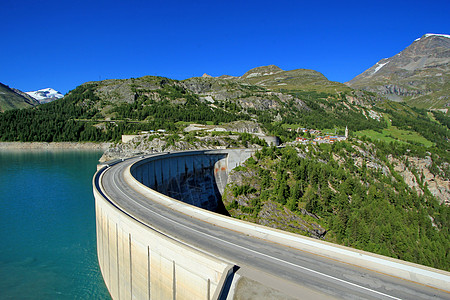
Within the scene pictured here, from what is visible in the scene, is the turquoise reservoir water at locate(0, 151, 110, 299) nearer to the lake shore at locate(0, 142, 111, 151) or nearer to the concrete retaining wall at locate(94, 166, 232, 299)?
the concrete retaining wall at locate(94, 166, 232, 299)

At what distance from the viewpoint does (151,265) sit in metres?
13.0

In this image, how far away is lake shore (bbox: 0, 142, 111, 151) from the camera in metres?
A: 104

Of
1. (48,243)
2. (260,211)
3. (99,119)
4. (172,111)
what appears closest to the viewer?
(48,243)

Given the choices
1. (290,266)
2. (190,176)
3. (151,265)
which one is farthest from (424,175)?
(151,265)

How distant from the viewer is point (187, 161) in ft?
139

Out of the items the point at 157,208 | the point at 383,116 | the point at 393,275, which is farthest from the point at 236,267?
the point at 383,116

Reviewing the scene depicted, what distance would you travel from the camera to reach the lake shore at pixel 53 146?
103938 mm

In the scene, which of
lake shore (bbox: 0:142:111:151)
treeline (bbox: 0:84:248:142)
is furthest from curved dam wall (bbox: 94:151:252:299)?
lake shore (bbox: 0:142:111:151)

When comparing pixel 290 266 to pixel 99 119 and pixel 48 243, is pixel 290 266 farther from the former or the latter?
pixel 99 119

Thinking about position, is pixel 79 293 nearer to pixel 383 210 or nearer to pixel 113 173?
pixel 113 173

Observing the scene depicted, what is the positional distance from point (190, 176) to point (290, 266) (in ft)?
107

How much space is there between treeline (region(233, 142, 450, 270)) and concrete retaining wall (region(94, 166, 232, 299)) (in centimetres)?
2842

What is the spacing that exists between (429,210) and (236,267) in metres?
70.0

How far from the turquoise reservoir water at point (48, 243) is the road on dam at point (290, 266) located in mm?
8288
